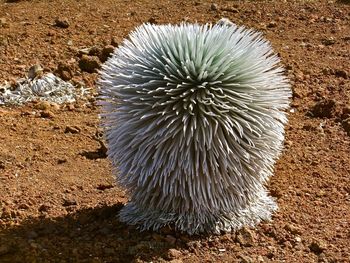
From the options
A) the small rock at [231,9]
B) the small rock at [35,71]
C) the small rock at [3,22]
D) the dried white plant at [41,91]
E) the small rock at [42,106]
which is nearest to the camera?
the small rock at [42,106]

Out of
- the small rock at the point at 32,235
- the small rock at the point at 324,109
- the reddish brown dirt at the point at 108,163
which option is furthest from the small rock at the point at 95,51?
the small rock at the point at 32,235

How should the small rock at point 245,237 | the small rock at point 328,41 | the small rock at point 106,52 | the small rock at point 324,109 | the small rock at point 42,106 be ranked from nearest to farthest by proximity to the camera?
the small rock at point 245,237 → the small rock at point 324,109 → the small rock at point 42,106 → the small rock at point 106,52 → the small rock at point 328,41

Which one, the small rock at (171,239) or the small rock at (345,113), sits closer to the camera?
the small rock at (171,239)

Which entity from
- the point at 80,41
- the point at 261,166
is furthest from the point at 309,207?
the point at 80,41

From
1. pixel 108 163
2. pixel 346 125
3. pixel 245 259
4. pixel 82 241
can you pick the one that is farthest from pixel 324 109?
pixel 82 241

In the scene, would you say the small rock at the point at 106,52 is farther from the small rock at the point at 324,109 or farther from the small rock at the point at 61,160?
the small rock at the point at 324,109

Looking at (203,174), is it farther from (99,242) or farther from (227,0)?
(227,0)

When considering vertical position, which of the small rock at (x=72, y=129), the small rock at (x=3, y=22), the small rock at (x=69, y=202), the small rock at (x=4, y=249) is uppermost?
the small rock at (x=3, y=22)
